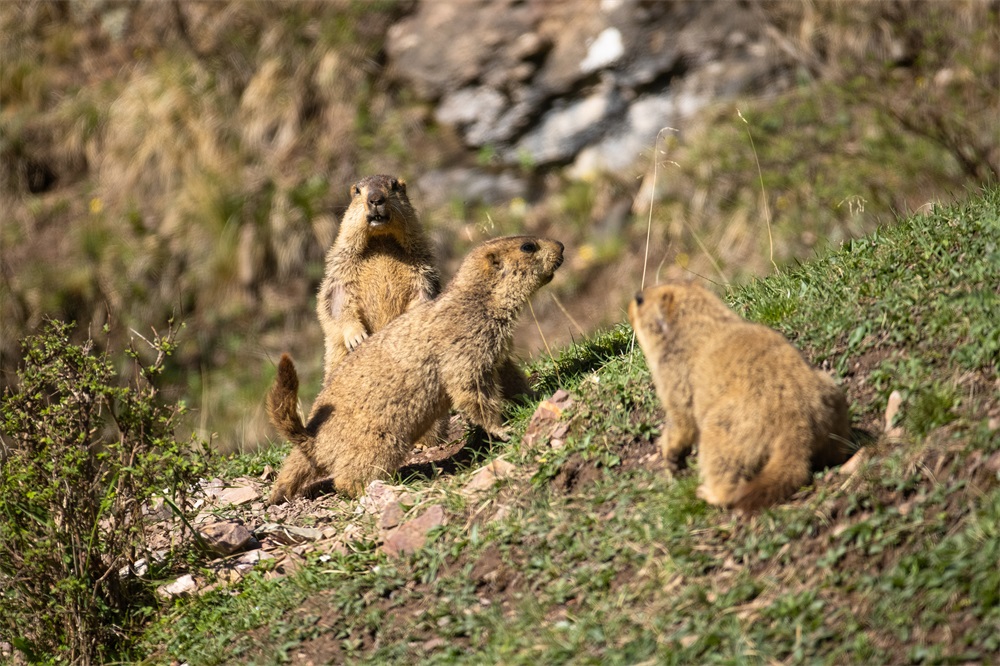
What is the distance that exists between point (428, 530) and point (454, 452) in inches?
62.9

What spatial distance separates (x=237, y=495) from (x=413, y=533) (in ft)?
6.22

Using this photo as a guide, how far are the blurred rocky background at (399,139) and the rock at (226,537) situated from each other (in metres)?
6.89

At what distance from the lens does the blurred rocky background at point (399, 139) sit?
524 inches

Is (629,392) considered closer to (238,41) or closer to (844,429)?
(844,429)

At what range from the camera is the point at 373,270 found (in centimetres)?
812

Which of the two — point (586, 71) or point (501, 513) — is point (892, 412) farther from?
point (586, 71)

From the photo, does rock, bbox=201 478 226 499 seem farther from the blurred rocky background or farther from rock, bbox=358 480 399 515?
the blurred rocky background

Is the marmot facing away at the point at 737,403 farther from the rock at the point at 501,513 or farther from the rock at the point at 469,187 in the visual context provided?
the rock at the point at 469,187

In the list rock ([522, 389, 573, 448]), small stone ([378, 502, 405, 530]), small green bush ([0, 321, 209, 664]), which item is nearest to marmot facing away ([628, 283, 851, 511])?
rock ([522, 389, 573, 448])

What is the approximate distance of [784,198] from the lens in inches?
491

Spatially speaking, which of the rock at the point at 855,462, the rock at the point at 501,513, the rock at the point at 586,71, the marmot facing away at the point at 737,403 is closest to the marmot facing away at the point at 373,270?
the rock at the point at 501,513

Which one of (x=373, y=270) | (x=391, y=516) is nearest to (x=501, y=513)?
(x=391, y=516)

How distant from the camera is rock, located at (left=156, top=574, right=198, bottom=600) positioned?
5824mm

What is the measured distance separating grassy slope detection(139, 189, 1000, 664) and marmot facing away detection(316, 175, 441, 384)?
6.90ft
